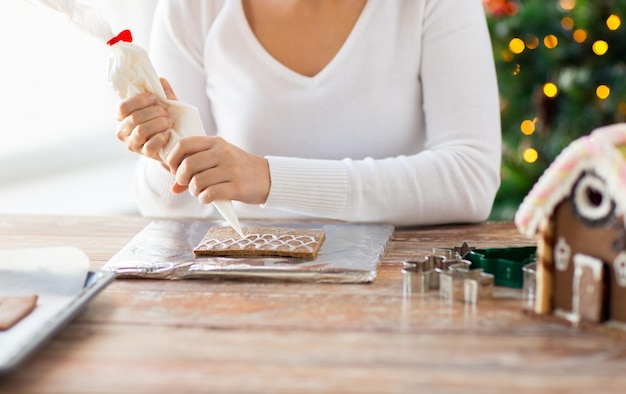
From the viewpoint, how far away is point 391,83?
1643 millimetres

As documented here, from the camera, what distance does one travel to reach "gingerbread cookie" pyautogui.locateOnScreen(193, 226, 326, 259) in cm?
115

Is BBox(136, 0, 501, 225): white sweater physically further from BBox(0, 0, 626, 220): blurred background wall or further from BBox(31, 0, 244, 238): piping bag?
BBox(0, 0, 626, 220): blurred background wall

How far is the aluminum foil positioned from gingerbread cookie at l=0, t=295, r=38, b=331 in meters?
0.17

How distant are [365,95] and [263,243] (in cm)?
57

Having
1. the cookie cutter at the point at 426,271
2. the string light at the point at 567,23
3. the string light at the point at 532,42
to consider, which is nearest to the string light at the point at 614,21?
the string light at the point at 567,23

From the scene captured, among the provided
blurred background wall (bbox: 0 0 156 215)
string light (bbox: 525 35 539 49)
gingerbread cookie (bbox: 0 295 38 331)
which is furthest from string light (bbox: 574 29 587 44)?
gingerbread cookie (bbox: 0 295 38 331)

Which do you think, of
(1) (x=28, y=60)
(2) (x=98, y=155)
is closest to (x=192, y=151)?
(1) (x=28, y=60)

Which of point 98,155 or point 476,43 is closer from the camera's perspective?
point 476,43

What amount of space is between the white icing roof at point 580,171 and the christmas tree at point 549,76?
1.64 m

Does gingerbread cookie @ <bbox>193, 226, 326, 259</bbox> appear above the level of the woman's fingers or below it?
below

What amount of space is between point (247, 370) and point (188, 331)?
0.43 ft

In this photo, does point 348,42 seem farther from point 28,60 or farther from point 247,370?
point 28,60

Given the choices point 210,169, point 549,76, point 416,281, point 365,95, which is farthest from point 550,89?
point 416,281

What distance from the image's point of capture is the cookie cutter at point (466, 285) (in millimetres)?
985
